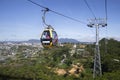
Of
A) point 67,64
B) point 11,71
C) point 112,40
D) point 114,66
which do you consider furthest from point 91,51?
point 114,66

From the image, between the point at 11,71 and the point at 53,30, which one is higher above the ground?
the point at 53,30

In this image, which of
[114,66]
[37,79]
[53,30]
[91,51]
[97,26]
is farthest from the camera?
[91,51]

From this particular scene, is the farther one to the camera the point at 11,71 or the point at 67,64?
the point at 67,64

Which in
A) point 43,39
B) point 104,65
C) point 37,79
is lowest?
point 37,79

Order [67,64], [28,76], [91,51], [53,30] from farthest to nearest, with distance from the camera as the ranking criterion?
[91,51] < [67,64] < [28,76] < [53,30]

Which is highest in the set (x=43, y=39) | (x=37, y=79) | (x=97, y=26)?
(x=97, y=26)

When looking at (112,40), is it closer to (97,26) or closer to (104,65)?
(104,65)

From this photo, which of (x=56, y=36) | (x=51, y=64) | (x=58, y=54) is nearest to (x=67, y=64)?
(x=51, y=64)

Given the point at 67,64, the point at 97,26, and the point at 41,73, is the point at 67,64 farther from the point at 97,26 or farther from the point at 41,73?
the point at 97,26

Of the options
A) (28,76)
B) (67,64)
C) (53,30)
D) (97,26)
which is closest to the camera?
(53,30)
